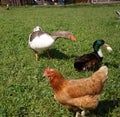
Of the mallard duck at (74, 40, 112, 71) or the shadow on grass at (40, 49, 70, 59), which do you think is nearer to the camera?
the mallard duck at (74, 40, 112, 71)

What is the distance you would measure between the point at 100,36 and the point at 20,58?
194 inches

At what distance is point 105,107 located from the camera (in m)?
6.02

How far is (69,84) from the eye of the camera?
551 centimetres

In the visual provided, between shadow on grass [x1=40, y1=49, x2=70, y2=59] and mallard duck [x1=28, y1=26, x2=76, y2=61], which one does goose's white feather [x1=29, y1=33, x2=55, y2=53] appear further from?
shadow on grass [x1=40, y1=49, x2=70, y2=59]

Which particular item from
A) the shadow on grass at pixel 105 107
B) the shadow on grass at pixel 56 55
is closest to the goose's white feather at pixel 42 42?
the shadow on grass at pixel 56 55

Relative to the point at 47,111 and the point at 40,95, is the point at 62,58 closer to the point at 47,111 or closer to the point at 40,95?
the point at 40,95

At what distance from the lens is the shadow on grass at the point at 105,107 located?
5.83 meters

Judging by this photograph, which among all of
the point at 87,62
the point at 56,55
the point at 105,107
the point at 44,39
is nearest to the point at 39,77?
the point at 87,62

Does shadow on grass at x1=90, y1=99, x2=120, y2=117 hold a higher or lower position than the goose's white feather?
lower

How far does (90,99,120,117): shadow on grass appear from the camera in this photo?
583cm

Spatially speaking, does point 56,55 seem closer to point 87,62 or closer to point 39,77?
point 87,62

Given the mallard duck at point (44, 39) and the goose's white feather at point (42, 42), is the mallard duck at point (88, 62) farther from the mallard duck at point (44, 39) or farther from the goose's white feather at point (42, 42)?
the goose's white feather at point (42, 42)

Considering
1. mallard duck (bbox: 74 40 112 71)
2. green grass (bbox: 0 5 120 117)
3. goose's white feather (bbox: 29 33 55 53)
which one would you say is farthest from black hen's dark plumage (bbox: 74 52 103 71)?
goose's white feather (bbox: 29 33 55 53)

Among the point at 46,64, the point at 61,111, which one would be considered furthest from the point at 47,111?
the point at 46,64
